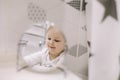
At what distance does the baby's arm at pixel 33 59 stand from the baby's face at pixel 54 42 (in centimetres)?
6

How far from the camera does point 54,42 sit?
0.94m

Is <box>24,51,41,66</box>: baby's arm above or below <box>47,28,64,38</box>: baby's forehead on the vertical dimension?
below

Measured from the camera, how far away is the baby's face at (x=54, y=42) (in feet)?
3.09

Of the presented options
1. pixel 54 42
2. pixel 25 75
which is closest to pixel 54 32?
pixel 54 42

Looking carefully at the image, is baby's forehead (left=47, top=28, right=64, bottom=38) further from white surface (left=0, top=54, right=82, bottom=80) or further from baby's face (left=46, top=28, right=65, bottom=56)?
white surface (left=0, top=54, right=82, bottom=80)

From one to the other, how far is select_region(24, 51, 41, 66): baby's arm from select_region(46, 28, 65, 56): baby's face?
0.06 meters

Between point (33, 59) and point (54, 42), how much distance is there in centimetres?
11

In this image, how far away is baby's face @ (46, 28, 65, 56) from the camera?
94 centimetres

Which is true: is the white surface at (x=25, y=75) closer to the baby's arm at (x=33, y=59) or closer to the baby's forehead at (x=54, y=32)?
the baby's arm at (x=33, y=59)

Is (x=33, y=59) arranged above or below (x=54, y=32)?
below

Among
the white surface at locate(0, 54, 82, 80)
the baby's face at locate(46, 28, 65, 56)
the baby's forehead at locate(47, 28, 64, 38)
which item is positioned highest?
the baby's forehead at locate(47, 28, 64, 38)

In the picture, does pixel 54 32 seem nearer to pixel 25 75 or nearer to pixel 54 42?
pixel 54 42

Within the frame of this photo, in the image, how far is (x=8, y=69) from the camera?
953 mm

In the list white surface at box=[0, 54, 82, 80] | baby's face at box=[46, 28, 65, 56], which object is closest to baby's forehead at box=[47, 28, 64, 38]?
baby's face at box=[46, 28, 65, 56]
